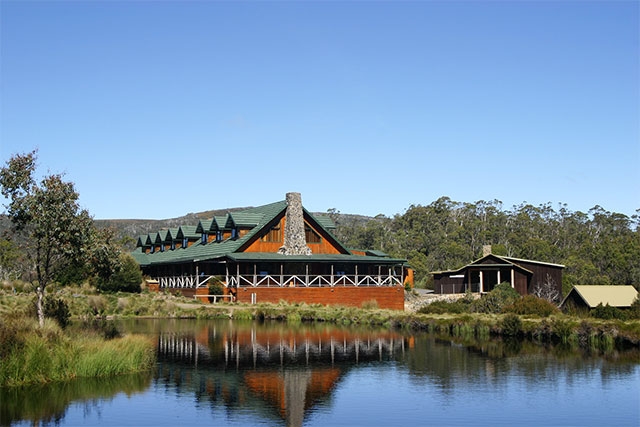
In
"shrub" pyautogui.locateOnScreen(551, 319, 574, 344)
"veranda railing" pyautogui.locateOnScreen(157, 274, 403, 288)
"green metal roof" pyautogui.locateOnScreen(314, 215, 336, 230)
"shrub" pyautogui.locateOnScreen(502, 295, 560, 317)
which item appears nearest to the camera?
"shrub" pyautogui.locateOnScreen(551, 319, 574, 344)

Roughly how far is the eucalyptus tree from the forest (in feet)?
156

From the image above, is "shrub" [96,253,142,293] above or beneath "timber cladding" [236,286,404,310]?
above

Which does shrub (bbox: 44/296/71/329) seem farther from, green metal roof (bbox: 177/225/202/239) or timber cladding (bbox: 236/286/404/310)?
green metal roof (bbox: 177/225/202/239)

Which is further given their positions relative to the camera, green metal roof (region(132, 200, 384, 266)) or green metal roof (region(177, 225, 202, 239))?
green metal roof (region(177, 225, 202, 239))

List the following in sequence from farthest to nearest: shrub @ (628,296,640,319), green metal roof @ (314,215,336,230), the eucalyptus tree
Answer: green metal roof @ (314,215,336,230), shrub @ (628,296,640,319), the eucalyptus tree

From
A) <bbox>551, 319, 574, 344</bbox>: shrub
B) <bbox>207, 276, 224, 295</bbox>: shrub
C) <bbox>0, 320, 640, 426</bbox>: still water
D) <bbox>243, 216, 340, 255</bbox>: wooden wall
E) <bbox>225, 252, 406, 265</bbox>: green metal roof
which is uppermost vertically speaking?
<bbox>243, 216, 340, 255</bbox>: wooden wall

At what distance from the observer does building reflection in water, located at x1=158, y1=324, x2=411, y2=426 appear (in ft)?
61.9

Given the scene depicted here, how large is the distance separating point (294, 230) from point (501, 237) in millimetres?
54380

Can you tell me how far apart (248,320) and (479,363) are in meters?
19.3

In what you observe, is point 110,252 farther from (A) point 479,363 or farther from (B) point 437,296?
(B) point 437,296

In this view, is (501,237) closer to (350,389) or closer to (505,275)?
(505,275)

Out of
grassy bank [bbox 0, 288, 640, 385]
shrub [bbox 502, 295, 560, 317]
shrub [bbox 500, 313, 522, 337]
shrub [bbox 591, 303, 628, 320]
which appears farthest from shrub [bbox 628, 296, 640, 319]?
shrub [bbox 500, 313, 522, 337]

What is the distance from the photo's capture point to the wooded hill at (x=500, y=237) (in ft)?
249

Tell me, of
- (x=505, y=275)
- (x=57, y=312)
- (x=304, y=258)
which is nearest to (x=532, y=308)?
(x=505, y=275)
